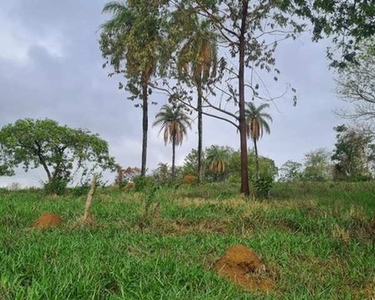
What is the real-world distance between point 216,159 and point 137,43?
38983 millimetres

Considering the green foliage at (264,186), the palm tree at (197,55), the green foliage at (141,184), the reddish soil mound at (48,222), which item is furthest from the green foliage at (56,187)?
the reddish soil mound at (48,222)

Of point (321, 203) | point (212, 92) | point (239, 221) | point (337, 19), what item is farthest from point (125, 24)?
point (239, 221)

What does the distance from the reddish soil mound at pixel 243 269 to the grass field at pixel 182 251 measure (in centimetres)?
17

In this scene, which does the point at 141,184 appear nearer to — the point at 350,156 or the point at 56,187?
the point at 56,187

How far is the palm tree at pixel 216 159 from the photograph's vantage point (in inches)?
2201

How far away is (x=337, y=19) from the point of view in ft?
46.9

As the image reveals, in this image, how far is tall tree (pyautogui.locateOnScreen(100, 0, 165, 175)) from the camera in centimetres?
1766

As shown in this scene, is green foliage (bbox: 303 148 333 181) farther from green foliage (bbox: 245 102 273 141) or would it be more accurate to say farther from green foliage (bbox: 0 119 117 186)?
green foliage (bbox: 0 119 117 186)

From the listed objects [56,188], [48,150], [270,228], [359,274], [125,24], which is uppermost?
[125,24]

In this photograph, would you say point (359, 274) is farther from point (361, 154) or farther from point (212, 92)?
point (361, 154)

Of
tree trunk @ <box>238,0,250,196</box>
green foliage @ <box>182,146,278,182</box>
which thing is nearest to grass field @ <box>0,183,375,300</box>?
tree trunk @ <box>238,0,250,196</box>

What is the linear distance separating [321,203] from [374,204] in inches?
54.0

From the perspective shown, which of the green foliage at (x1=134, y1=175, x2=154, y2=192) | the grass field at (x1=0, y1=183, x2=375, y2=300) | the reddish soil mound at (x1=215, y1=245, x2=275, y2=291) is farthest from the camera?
the green foliage at (x1=134, y1=175, x2=154, y2=192)

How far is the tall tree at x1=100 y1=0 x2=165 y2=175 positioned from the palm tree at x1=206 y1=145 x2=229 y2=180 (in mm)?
28721
